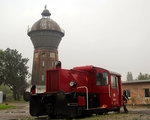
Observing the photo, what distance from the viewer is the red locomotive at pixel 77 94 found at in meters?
9.63

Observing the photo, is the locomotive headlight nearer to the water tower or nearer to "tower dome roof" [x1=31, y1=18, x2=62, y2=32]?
the water tower

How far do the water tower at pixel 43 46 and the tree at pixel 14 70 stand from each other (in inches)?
140

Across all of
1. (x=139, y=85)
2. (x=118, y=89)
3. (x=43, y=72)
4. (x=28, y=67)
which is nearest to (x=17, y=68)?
(x=28, y=67)

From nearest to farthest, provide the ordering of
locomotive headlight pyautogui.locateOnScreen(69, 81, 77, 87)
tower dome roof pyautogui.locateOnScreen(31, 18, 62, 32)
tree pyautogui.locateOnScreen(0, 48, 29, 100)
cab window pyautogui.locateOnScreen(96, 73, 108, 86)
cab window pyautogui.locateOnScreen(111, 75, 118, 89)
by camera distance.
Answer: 1. locomotive headlight pyautogui.locateOnScreen(69, 81, 77, 87)
2. cab window pyautogui.locateOnScreen(96, 73, 108, 86)
3. cab window pyautogui.locateOnScreen(111, 75, 118, 89)
4. tower dome roof pyautogui.locateOnScreen(31, 18, 62, 32)
5. tree pyautogui.locateOnScreen(0, 48, 29, 100)

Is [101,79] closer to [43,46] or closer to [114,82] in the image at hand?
[114,82]

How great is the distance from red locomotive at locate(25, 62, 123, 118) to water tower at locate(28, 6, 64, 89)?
3075 cm

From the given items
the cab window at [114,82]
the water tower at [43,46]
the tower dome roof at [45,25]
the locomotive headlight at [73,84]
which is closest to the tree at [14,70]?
the water tower at [43,46]

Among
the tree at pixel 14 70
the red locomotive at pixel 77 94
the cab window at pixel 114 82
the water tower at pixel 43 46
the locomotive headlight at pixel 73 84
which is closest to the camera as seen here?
the red locomotive at pixel 77 94

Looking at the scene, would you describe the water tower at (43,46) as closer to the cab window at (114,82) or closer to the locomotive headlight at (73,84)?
the cab window at (114,82)

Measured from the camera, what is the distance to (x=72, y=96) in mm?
9781

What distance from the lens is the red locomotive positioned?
9.63m

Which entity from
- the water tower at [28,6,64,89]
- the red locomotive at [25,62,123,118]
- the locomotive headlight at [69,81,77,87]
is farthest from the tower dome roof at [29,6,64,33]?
the locomotive headlight at [69,81,77,87]

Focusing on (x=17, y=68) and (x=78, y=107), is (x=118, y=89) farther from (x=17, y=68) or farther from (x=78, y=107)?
(x=17, y=68)

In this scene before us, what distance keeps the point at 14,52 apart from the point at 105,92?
38558mm
